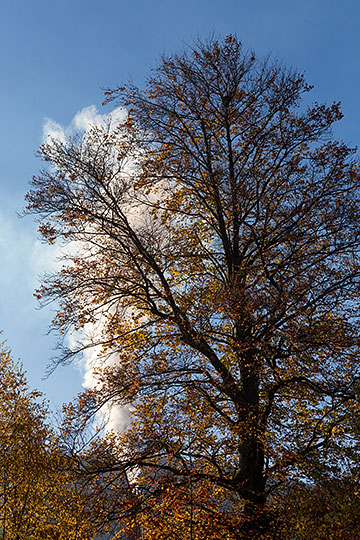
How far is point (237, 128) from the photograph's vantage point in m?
14.7

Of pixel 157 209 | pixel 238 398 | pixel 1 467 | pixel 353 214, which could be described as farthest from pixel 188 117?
pixel 1 467

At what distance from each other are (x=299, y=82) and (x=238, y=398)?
29.5 ft

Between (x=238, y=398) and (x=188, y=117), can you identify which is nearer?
(x=238, y=398)

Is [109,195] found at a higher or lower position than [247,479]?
higher

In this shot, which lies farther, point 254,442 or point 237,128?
point 237,128

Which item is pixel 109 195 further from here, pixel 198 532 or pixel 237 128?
pixel 198 532

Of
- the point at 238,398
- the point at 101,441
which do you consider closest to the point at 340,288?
the point at 238,398

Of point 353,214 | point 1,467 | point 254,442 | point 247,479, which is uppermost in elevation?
point 353,214

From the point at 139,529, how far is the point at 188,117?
38.4 ft

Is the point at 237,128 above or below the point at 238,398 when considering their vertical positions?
above

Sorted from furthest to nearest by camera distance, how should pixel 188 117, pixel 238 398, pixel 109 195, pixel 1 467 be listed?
pixel 1 467
pixel 188 117
pixel 109 195
pixel 238 398

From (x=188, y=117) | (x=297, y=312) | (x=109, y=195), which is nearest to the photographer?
(x=297, y=312)

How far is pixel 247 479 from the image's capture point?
11328 millimetres

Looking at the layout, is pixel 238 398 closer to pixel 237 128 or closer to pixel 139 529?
pixel 139 529
